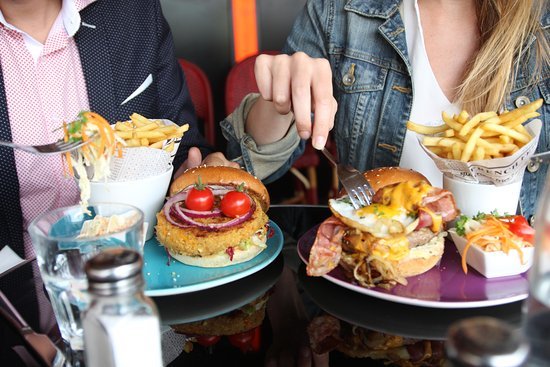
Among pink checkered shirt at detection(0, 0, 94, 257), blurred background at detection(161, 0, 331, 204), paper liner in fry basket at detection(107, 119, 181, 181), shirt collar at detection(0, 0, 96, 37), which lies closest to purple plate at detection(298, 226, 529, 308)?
paper liner in fry basket at detection(107, 119, 181, 181)

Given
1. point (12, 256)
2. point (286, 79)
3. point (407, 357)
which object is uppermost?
point (286, 79)

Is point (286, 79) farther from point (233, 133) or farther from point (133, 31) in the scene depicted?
point (133, 31)

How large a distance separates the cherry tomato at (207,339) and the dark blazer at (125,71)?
118 cm

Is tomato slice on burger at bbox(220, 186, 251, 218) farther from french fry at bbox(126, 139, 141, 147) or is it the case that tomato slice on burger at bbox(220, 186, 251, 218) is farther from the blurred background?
the blurred background

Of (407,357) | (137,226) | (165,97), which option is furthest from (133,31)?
(407,357)

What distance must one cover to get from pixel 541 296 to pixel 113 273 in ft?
1.81

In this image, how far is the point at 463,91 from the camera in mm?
1972

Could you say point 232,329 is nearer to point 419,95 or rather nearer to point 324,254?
point 324,254

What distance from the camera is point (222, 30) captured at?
4500 mm

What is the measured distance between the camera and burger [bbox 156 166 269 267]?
4.93 feet

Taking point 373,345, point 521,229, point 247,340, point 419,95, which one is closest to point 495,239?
point 521,229

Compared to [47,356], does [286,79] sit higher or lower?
higher

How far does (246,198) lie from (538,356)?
0.97 meters

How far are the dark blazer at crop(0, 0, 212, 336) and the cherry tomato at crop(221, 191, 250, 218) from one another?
86 cm
